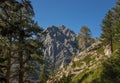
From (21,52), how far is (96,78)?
21.9 metres

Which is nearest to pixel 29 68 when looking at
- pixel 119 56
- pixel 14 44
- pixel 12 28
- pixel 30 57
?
pixel 30 57

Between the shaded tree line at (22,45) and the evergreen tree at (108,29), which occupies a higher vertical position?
the evergreen tree at (108,29)

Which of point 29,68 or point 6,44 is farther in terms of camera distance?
point 29,68

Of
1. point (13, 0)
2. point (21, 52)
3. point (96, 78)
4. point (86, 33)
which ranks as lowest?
point (96, 78)

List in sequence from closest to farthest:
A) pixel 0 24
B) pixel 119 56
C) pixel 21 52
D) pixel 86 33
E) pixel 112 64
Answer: pixel 0 24 → pixel 21 52 → pixel 112 64 → pixel 119 56 → pixel 86 33

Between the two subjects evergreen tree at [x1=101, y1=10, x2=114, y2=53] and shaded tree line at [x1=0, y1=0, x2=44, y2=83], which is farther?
evergreen tree at [x1=101, y1=10, x2=114, y2=53]

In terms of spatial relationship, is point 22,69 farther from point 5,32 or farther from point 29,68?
point 5,32

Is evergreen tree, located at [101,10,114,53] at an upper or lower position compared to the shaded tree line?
upper

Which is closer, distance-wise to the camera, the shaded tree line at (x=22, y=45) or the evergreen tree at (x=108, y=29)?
the shaded tree line at (x=22, y=45)

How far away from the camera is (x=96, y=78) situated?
4431 centimetres

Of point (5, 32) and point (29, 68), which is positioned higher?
point (5, 32)

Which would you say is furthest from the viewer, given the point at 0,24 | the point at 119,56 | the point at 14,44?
the point at 119,56

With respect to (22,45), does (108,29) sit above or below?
above

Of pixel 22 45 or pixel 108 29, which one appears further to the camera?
pixel 108 29
